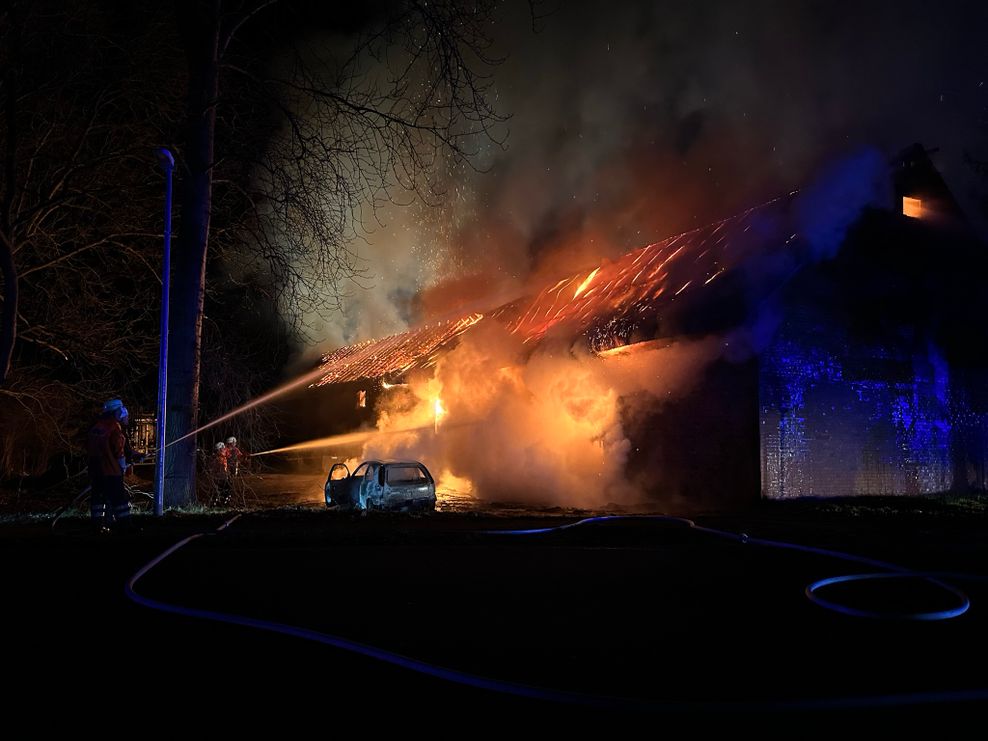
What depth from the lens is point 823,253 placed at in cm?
1498

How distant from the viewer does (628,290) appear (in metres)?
18.9

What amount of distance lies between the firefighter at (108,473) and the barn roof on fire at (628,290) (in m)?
9.92

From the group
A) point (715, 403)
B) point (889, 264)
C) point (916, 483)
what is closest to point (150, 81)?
point (715, 403)

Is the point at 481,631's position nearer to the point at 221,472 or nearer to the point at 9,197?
the point at 9,197

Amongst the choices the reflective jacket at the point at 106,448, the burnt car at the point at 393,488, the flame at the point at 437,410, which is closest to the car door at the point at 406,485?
the burnt car at the point at 393,488

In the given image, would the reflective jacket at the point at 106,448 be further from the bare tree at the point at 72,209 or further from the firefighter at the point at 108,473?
the bare tree at the point at 72,209

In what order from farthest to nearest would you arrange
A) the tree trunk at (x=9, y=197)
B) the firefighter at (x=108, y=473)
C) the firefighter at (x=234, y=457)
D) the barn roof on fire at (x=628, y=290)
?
the barn roof on fire at (x=628, y=290) < the firefighter at (x=234, y=457) < the tree trunk at (x=9, y=197) < the firefighter at (x=108, y=473)

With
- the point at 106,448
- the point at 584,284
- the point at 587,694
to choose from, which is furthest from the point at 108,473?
the point at 584,284

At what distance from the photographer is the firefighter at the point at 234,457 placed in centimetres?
1569

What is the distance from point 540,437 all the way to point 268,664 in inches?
580

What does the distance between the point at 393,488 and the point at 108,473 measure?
5834 mm

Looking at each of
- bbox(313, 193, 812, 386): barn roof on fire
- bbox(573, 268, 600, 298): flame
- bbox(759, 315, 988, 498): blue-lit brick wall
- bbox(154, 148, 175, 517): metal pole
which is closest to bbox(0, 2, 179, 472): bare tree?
bbox(154, 148, 175, 517): metal pole

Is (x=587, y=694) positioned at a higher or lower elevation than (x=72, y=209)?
lower

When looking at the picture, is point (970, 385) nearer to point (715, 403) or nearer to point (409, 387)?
point (715, 403)
